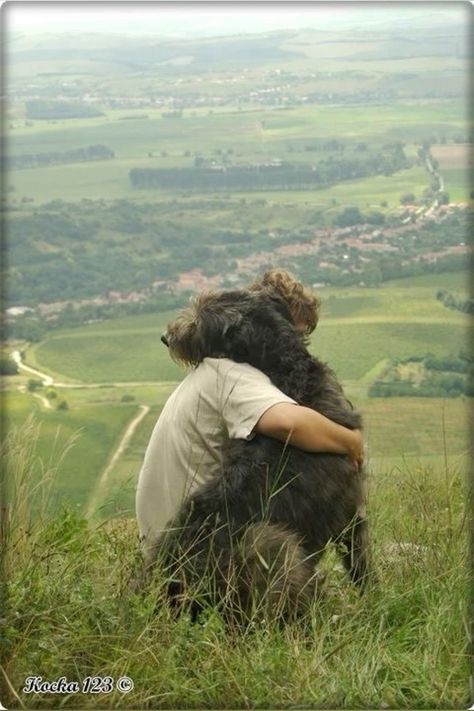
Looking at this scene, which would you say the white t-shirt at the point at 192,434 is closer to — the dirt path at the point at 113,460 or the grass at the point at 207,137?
the dirt path at the point at 113,460

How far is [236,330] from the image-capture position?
436 centimetres

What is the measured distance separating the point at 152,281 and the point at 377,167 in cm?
547

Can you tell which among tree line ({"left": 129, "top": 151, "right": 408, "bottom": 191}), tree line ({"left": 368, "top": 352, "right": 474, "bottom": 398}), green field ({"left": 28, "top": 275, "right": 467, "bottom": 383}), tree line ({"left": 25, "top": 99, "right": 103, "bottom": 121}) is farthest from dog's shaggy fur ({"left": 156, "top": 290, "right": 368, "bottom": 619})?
tree line ({"left": 129, "top": 151, "right": 408, "bottom": 191})

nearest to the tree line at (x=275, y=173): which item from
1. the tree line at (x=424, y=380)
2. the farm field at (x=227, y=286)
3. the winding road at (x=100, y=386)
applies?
the farm field at (x=227, y=286)

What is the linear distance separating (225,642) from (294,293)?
158 cm

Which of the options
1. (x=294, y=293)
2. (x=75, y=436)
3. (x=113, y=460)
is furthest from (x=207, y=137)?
(x=75, y=436)

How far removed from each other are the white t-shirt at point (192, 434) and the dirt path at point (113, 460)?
1.42ft

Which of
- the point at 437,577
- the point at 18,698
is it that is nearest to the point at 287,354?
the point at 437,577

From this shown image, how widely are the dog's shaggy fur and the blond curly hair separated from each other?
0.09 m

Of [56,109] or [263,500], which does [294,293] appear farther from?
[56,109]

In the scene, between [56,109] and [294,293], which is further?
[56,109]

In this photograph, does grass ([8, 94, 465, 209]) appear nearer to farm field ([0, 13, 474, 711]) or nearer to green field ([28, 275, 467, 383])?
farm field ([0, 13, 474, 711])

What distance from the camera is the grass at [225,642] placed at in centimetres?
359

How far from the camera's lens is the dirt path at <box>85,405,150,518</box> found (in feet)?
18.4
